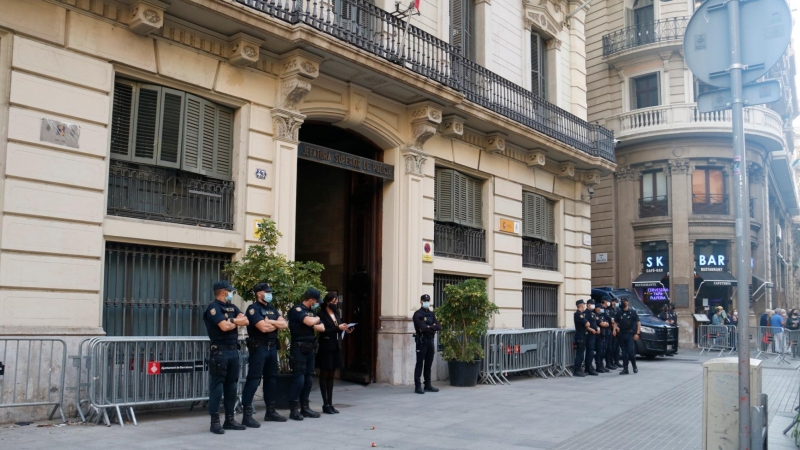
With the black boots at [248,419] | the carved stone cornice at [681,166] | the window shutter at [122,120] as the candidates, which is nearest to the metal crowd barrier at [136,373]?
the black boots at [248,419]

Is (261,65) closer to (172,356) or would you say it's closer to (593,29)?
(172,356)

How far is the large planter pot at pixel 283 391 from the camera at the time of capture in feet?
32.8

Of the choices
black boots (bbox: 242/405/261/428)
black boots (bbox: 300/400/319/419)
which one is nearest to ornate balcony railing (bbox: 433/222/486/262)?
black boots (bbox: 300/400/319/419)

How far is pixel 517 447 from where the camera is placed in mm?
7934

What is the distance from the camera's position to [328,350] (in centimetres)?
1027

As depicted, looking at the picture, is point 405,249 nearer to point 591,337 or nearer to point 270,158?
point 270,158

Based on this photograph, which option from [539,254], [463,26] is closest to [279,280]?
[463,26]

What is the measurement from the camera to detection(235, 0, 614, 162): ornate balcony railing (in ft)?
39.3

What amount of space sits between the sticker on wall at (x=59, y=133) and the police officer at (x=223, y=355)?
285 cm

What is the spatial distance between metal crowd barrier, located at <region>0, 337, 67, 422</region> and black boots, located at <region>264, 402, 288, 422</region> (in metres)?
2.45

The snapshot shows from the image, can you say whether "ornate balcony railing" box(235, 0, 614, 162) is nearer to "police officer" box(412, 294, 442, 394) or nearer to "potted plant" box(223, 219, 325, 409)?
"potted plant" box(223, 219, 325, 409)

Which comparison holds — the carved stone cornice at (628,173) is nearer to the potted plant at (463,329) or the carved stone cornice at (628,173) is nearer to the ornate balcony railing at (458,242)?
the ornate balcony railing at (458,242)

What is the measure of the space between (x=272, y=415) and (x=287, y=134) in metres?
4.84

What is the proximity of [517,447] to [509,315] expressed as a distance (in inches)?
373
